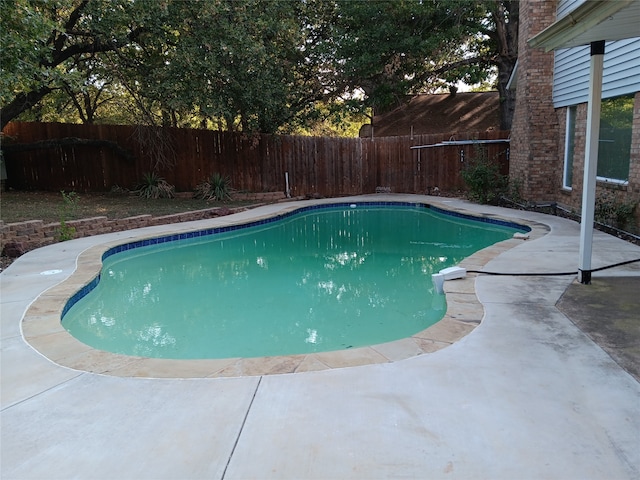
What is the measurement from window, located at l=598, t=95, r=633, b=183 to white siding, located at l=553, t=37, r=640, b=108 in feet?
0.58

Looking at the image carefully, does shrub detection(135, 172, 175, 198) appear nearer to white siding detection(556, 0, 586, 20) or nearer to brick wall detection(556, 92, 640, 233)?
brick wall detection(556, 92, 640, 233)

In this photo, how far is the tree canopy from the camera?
7.82 metres

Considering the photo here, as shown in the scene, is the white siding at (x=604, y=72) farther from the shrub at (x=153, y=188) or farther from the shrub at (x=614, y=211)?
the shrub at (x=153, y=188)

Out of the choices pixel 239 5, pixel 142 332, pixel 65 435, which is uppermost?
pixel 239 5

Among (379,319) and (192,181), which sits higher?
(192,181)

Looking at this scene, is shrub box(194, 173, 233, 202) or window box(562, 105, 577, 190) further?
shrub box(194, 173, 233, 202)

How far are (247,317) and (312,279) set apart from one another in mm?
1427

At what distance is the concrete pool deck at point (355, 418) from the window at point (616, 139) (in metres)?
4.81

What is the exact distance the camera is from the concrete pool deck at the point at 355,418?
5.75ft

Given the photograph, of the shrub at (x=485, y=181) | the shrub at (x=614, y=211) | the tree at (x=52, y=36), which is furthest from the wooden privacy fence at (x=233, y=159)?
the shrub at (x=614, y=211)

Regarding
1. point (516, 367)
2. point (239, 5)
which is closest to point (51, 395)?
point (516, 367)

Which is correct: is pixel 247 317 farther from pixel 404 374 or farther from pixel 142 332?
pixel 404 374

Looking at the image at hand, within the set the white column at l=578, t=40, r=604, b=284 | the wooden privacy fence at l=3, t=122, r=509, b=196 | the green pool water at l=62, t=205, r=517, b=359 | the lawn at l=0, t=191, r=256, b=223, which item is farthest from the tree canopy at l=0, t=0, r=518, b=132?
the white column at l=578, t=40, r=604, b=284

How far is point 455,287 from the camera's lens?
160 inches
